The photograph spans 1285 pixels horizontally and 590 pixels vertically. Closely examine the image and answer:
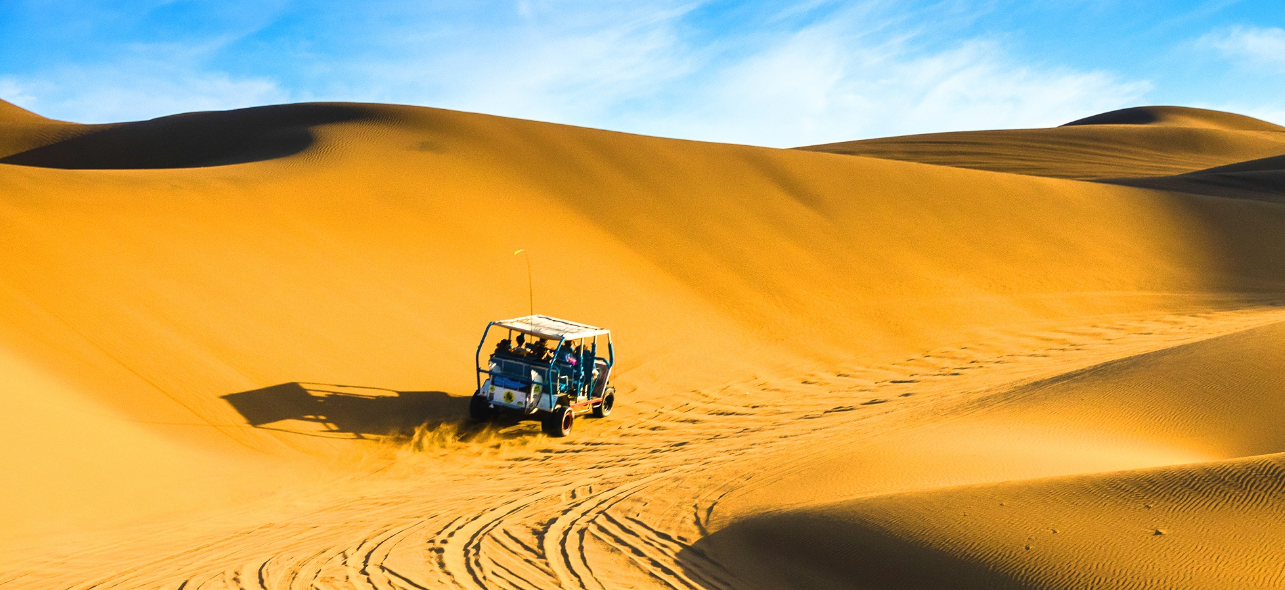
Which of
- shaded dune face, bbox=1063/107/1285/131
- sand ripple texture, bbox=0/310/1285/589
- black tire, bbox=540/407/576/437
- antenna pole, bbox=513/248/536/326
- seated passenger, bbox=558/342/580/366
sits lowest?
sand ripple texture, bbox=0/310/1285/589

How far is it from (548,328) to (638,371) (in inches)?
146

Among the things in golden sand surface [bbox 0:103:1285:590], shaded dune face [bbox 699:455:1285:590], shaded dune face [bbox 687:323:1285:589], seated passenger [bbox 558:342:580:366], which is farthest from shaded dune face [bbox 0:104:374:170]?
shaded dune face [bbox 699:455:1285:590]

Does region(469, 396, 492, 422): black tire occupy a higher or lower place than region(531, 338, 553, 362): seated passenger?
lower

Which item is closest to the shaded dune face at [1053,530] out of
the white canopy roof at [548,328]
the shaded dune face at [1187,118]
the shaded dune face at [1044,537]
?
the shaded dune face at [1044,537]

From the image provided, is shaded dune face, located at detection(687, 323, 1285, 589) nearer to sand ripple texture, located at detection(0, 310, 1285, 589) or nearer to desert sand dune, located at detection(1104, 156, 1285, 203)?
sand ripple texture, located at detection(0, 310, 1285, 589)

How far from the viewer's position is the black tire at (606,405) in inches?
572

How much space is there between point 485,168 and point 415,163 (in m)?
1.90

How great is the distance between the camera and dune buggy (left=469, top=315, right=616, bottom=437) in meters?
13.2

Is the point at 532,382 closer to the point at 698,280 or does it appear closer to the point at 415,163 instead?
the point at 698,280

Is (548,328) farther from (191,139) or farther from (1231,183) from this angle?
(1231,183)

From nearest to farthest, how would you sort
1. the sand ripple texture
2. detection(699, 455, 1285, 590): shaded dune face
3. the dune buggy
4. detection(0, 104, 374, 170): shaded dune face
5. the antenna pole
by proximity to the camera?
detection(699, 455, 1285, 590): shaded dune face < the sand ripple texture < the dune buggy < the antenna pole < detection(0, 104, 374, 170): shaded dune face

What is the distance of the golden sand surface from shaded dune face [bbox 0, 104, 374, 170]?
4.69ft

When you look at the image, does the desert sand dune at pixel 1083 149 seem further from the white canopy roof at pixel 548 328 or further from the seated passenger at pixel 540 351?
the seated passenger at pixel 540 351

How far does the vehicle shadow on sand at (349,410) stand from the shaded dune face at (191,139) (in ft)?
58.1
